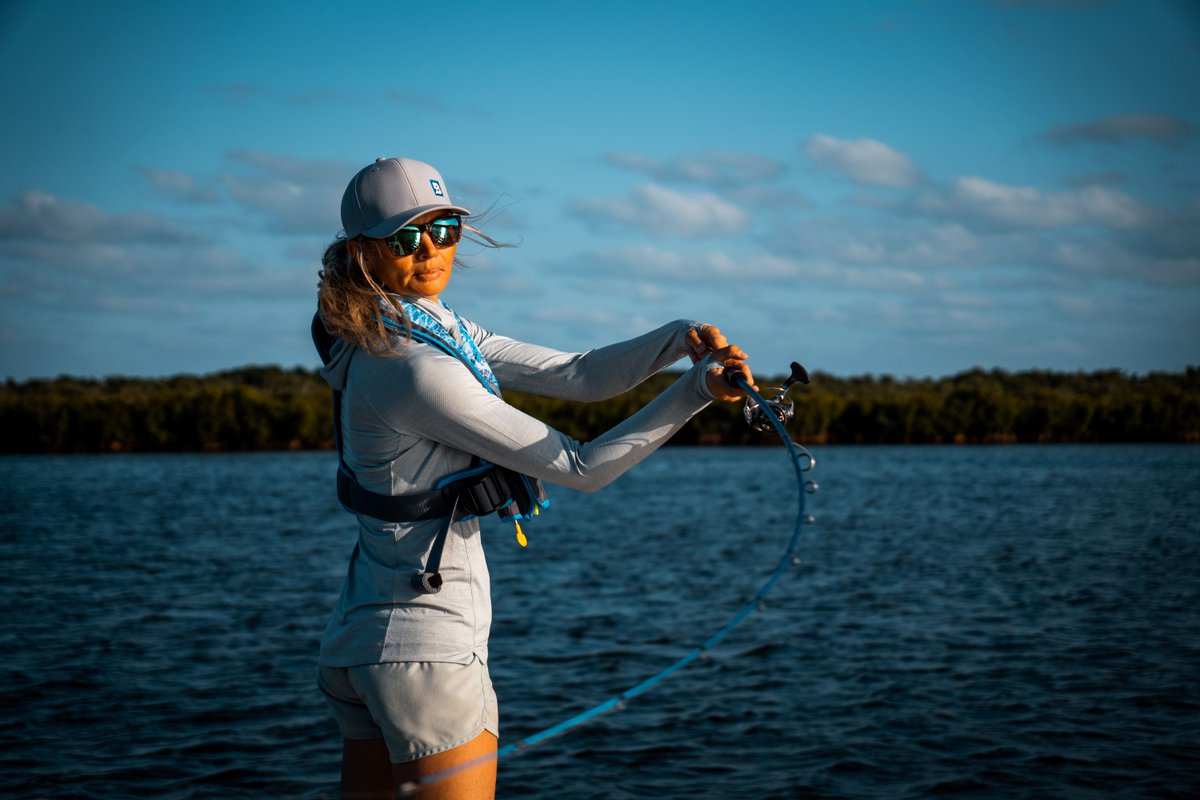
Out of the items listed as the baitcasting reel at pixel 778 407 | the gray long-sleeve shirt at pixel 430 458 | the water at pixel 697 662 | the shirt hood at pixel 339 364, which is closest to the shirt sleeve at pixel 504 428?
the gray long-sleeve shirt at pixel 430 458

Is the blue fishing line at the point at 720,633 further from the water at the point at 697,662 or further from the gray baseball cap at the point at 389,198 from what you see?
the water at the point at 697,662

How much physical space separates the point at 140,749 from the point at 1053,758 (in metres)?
Result: 8.11

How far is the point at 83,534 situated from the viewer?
2886 cm

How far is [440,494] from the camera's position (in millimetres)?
2797

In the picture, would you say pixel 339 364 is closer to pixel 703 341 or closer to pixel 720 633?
pixel 703 341


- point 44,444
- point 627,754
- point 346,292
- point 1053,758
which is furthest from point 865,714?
point 44,444

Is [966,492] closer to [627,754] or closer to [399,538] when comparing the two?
[627,754]

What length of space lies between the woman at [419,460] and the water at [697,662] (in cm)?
617

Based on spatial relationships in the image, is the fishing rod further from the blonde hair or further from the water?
the water

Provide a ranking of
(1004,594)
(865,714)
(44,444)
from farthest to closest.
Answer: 1. (44,444)
2. (1004,594)
3. (865,714)

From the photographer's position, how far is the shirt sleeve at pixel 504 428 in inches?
103

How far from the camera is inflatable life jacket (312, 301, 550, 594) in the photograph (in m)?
2.78

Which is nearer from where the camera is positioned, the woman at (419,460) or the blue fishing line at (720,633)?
the woman at (419,460)

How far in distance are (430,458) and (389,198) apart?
698 millimetres
